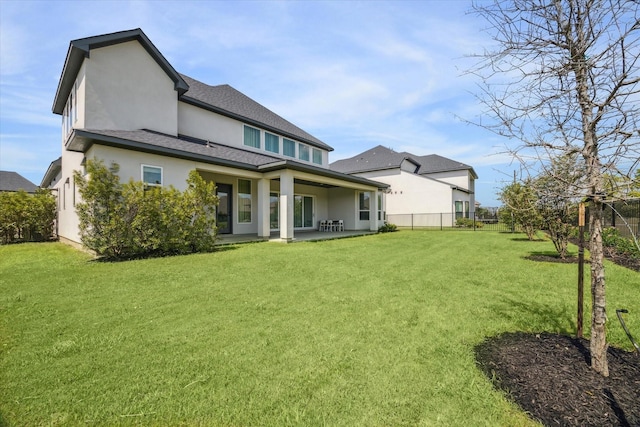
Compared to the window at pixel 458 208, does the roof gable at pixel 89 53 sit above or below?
above

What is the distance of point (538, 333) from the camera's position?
346 cm

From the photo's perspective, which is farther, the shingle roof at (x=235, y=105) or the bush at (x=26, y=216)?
the shingle roof at (x=235, y=105)

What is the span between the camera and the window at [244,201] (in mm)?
14352

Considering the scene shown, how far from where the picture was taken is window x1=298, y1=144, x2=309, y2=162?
1998cm

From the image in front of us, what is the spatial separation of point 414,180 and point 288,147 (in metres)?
13.7

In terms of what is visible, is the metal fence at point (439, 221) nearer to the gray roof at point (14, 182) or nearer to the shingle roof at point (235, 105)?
the shingle roof at point (235, 105)

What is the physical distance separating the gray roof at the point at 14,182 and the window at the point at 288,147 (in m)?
29.3

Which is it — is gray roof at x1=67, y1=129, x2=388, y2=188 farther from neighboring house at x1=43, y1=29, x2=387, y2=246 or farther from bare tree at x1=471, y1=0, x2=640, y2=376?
bare tree at x1=471, y1=0, x2=640, y2=376

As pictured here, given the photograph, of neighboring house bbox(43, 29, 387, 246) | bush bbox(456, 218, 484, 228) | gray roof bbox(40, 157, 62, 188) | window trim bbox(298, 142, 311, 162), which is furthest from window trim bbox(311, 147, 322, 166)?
gray roof bbox(40, 157, 62, 188)

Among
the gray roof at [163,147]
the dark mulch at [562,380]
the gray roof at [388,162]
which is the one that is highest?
the gray roof at [388,162]

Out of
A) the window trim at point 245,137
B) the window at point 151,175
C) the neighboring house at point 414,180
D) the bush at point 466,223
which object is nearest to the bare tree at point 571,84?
the window at point 151,175

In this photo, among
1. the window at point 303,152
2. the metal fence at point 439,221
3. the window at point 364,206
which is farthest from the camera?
the metal fence at point 439,221

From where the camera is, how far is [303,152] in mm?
20406

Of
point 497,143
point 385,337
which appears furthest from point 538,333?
point 497,143
